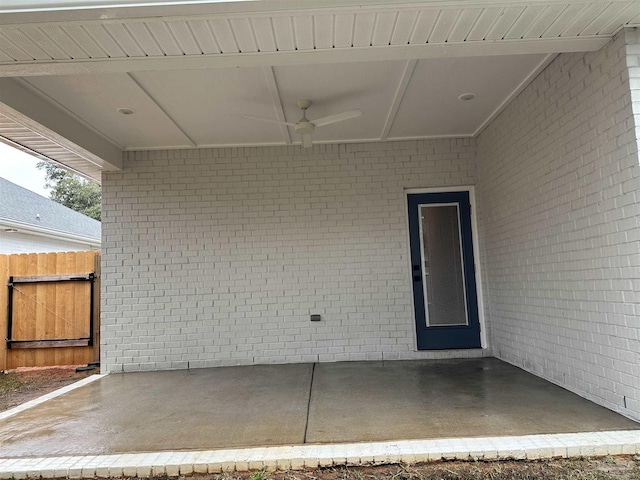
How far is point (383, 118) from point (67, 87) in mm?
3193

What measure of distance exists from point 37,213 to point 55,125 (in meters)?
6.64

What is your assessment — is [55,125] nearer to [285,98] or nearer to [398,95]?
[285,98]

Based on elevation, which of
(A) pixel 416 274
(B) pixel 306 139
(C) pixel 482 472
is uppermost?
(B) pixel 306 139

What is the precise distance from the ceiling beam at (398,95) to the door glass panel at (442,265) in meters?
1.13

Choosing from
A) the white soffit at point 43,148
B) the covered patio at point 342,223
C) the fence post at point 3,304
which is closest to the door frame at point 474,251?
the covered patio at point 342,223

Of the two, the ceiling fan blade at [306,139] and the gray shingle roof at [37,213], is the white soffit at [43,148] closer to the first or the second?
the ceiling fan blade at [306,139]

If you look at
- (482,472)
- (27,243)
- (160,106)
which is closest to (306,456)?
(482,472)

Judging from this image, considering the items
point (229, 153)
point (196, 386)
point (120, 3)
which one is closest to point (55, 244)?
point (229, 153)

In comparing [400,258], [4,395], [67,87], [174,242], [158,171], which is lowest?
[4,395]

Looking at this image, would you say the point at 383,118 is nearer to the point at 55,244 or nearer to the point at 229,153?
the point at 229,153

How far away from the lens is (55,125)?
408 cm

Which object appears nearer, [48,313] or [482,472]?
[482,472]

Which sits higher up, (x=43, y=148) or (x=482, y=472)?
(x=43, y=148)

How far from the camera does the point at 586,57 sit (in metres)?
3.12
